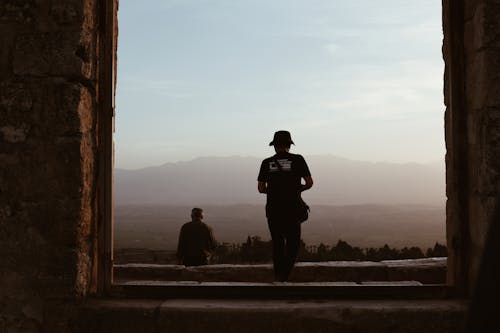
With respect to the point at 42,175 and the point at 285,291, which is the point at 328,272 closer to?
the point at 285,291

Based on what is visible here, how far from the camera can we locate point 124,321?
315 cm

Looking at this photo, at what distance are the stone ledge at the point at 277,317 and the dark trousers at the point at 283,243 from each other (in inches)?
67.9

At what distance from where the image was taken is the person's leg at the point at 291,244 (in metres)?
4.90

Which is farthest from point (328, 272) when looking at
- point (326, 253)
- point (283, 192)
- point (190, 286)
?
point (190, 286)

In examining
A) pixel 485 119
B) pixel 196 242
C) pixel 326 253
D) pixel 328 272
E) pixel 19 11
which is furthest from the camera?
pixel 326 253

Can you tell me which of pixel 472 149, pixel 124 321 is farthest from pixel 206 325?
pixel 472 149

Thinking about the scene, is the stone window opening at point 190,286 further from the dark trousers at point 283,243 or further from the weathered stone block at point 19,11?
the dark trousers at point 283,243

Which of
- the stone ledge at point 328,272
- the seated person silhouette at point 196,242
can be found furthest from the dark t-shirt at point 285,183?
the stone ledge at point 328,272

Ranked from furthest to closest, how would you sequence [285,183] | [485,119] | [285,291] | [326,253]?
[326,253]
[285,183]
[285,291]
[485,119]

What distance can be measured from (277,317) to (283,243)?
1.92 meters

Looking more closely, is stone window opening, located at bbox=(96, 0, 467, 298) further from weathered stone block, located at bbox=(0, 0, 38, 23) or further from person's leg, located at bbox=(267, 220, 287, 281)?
person's leg, located at bbox=(267, 220, 287, 281)

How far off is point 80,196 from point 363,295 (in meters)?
1.72

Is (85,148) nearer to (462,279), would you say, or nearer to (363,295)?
(363,295)

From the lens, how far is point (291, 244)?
4.97 m
